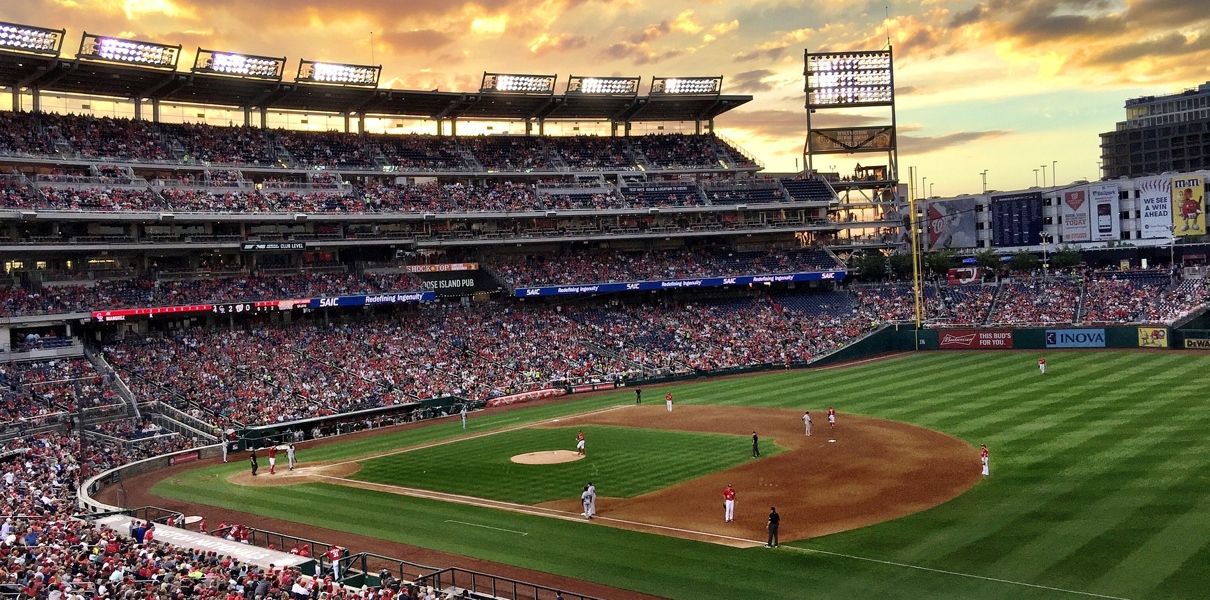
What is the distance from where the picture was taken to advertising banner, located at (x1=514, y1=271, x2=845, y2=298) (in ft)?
214

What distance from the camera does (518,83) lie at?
227 ft

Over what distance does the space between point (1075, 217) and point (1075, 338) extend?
135 feet

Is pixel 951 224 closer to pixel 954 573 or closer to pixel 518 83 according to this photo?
pixel 518 83

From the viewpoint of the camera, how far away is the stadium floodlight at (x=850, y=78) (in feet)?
262

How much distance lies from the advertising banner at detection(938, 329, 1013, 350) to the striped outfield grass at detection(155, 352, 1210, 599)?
58.3 feet

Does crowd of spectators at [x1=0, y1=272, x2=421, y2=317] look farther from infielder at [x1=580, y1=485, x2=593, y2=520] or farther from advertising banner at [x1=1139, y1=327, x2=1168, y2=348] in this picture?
advertising banner at [x1=1139, y1=327, x2=1168, y2=348]

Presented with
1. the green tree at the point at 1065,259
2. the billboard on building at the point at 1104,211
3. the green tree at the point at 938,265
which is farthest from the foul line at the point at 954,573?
the billboard on building at the point at 1104,211

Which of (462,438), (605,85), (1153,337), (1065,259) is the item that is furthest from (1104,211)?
(462,438)

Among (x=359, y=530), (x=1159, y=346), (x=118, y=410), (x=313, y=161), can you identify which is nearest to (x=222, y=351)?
(x=118, y=410)

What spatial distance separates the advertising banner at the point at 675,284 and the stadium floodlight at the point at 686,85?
17.0 meters

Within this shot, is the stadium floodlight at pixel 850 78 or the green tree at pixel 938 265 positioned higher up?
the stadium floodlight at pixel 850 78

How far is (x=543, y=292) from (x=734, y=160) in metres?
25.2

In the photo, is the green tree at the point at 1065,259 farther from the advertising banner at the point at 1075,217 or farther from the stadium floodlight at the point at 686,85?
the stadium floodlight at the point at 686,85

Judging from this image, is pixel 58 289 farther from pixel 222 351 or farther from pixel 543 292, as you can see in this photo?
pixel 543 292
